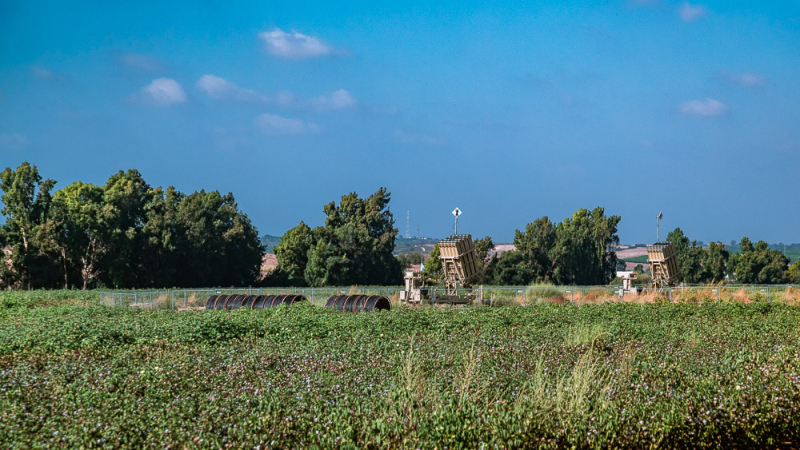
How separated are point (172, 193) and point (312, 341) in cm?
5565

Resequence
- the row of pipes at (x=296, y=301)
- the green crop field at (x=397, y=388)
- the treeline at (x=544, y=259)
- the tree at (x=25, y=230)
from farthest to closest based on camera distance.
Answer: the treeline at (x=544, y=259), the tree at (x=25, y=230), the row of pipes at (x=296, y=301), the green crop field at (x=397, y=388)

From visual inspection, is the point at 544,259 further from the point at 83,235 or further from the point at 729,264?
the point at 83,235

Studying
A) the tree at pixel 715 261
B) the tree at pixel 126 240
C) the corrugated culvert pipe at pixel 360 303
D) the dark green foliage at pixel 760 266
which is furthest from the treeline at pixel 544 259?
the corrugated culvert pipe at pixel 360 303

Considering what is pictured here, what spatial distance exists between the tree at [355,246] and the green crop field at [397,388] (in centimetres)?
4872

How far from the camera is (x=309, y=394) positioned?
8906mm

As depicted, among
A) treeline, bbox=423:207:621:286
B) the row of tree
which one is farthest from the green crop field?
treeline, bbox=423:207:621:286

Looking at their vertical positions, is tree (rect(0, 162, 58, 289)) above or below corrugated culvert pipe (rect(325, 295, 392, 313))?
above

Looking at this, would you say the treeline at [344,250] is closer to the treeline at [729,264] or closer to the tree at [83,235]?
the tree at [83,235]

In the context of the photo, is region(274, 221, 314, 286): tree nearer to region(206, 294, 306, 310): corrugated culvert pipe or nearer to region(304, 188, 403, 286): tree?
region(304, 188, 403, 286): tree

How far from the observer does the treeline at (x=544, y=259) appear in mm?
71125

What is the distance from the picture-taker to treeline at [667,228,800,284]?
244 ft

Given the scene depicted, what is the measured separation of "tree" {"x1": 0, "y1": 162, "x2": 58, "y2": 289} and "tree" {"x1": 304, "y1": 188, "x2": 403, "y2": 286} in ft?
73.3

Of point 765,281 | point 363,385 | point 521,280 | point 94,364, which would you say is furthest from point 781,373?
point 765,281

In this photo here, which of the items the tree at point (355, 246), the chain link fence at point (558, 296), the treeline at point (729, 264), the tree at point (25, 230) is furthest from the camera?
the treeline at point (729, 264)
